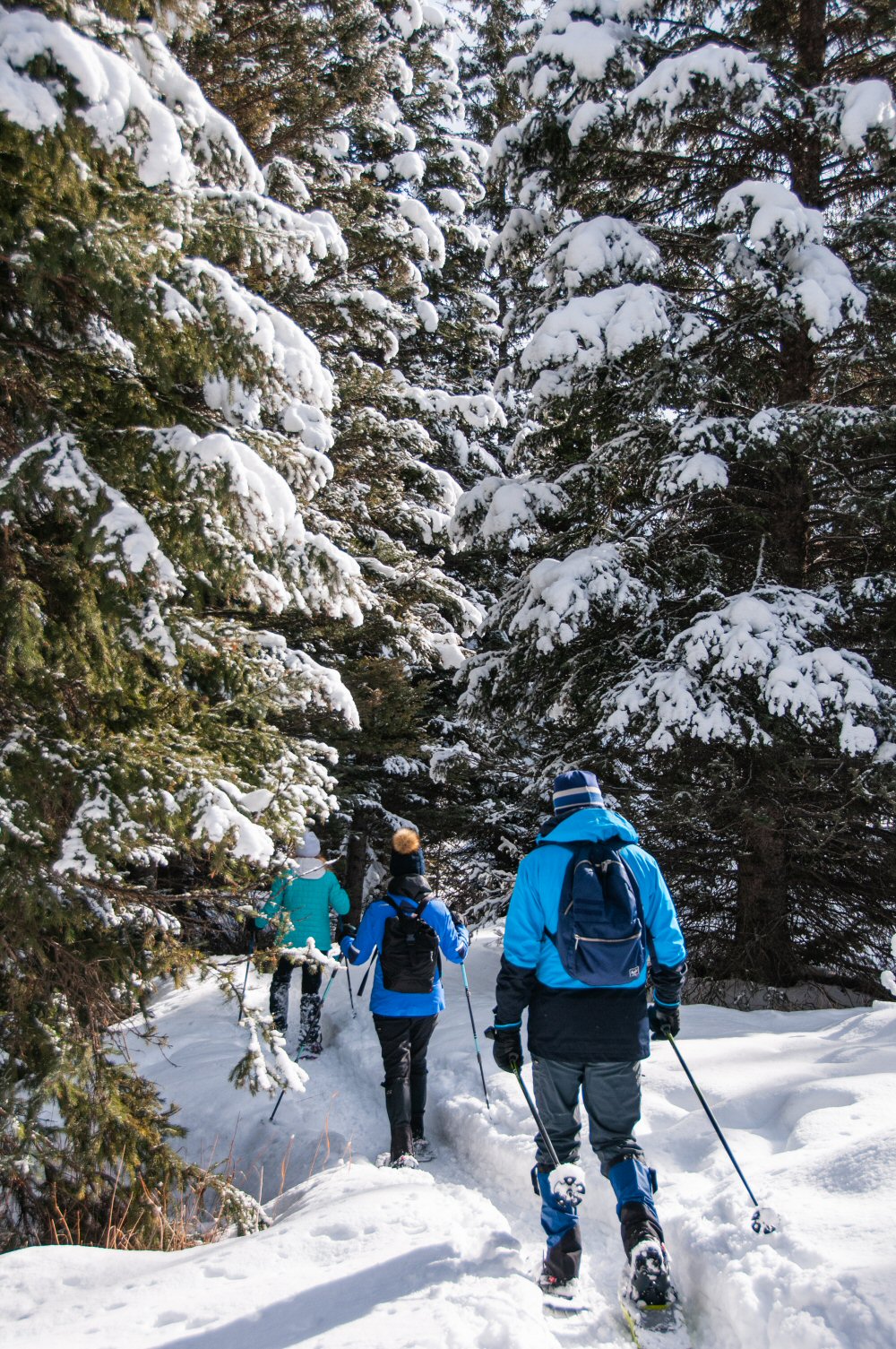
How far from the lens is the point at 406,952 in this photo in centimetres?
567

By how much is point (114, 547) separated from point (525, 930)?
2525 mm

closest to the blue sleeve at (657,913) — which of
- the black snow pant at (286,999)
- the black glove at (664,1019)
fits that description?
the black glove at (664,1019)

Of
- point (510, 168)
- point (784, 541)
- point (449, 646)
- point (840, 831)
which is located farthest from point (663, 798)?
point (510, 168)

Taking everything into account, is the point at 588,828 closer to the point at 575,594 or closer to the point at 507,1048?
the point at 507,1048

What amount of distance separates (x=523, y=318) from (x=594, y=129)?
1.77m

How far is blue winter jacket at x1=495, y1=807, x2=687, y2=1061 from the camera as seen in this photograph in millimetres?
3725

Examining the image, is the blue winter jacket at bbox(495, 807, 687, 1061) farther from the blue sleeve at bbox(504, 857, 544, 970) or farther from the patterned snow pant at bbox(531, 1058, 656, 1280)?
the patterned snow pant at bbox(531, 1058, 656, 1280)

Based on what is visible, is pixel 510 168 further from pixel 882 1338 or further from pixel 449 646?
pixel 882 1338

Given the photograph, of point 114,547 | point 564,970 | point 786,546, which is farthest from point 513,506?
point 564,970

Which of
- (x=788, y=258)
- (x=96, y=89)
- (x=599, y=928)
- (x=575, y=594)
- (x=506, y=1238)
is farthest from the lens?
(x=575, y=594)

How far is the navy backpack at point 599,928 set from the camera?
3668 millimetres

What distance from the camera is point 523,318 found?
8.86 meters

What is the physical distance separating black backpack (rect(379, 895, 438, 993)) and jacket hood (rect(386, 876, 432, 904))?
3.0 inches

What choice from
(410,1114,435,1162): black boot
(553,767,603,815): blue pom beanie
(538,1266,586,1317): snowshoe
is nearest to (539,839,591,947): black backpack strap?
(553,767,603,815): blue pom beanie
